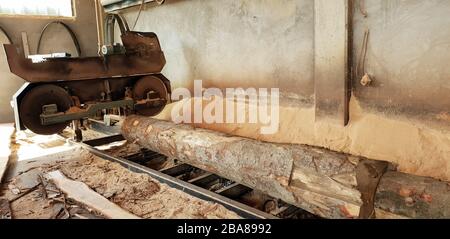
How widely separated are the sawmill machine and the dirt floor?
0.59m

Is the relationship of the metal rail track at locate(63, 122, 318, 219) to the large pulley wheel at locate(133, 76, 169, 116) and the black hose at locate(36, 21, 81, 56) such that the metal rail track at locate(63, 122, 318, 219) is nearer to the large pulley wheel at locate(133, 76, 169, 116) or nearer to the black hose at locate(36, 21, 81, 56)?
the large pulley wheel at locate(133, 76, 169, 116)

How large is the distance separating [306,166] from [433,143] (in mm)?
1112

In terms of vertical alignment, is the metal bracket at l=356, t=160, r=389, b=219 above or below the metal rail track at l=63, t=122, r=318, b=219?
above

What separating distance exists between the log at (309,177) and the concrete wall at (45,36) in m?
4.75

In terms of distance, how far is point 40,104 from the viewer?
362 cm

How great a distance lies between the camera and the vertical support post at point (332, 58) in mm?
2947

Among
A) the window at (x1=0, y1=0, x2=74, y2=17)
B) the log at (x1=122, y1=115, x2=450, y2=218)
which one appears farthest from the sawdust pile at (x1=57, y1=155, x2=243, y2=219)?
the window at (x1=0, y1=0, x2=74, y2=17)

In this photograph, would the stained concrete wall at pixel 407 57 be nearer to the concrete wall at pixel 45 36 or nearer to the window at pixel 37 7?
the concrete wall at pixel 45 36

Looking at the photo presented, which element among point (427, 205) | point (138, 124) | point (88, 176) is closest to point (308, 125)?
point (427, 205)

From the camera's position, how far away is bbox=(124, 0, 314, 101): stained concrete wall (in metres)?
3.41

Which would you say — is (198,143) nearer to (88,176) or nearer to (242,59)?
(88,176)

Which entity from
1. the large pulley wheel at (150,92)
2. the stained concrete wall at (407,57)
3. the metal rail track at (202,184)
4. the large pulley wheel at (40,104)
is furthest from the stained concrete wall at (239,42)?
the large pulley wheel at (40,104)

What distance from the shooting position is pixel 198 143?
10.0ft

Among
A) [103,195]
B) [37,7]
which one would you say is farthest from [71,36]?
[103,195]
